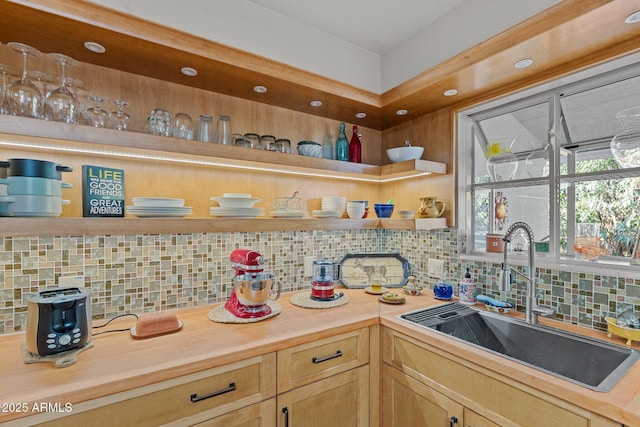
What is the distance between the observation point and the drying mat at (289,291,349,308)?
1.71m

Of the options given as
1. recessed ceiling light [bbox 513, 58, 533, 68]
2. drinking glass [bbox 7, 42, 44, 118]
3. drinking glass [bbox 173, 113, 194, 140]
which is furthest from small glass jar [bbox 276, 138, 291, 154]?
recessed ceiling light [bbox 513, 58, 533, 68]

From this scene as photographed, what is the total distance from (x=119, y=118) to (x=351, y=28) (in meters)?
1.35

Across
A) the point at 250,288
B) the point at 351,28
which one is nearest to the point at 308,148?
the point at 351,28

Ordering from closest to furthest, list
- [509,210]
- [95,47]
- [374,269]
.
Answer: [95,47] < [509,210] < [374,269]

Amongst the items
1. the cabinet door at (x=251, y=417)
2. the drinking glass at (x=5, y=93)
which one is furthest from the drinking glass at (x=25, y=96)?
the cabinet door at (x=251, y=417)

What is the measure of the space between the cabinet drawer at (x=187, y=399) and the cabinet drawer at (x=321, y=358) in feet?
0.21

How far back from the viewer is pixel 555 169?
→ 5.37 ft

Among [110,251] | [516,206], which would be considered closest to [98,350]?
[110,251]

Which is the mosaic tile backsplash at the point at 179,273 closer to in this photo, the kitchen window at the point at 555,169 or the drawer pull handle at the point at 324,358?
the kitchen window at the point at 555,169

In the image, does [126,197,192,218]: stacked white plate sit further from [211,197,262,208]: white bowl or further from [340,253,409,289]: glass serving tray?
[340,253,409,289]: glass serving tray

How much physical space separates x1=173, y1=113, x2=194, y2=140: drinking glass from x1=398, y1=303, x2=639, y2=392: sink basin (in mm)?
1439

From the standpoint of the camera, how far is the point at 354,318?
1.52 m

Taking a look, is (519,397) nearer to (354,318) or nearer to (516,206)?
(354,318)

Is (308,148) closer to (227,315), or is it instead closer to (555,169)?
(227,315)
